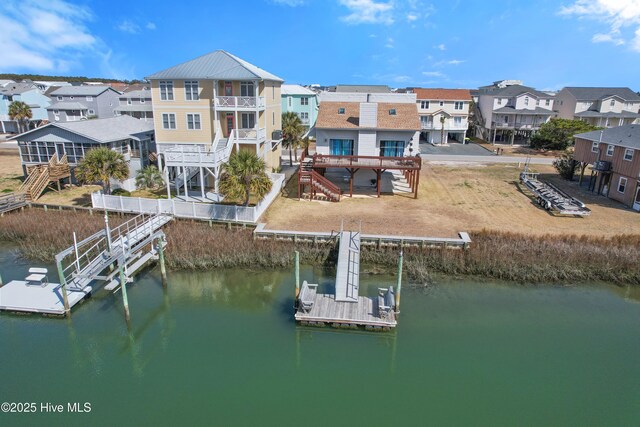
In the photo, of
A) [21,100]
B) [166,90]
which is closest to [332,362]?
[166,90]

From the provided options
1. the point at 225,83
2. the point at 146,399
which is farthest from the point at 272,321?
the point at 225,83

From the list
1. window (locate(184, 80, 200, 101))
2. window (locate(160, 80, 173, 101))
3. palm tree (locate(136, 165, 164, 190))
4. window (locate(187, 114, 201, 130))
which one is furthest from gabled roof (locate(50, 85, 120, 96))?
window (locate(187, 114, 201, 130))

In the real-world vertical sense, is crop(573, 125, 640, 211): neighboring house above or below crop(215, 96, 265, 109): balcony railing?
below

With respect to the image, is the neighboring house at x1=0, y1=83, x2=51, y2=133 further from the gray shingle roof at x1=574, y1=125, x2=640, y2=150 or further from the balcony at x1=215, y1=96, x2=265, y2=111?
the gray shingle roof at x1=574, y1=125, x2=640, y2=150

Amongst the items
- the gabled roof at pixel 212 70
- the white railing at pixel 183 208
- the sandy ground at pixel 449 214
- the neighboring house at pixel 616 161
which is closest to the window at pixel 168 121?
the gabled roof at pixel 212 70

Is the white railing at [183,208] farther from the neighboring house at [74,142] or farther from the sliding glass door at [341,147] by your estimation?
the sliding glass door at [341,147]

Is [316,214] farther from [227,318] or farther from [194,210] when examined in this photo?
[227,318]
